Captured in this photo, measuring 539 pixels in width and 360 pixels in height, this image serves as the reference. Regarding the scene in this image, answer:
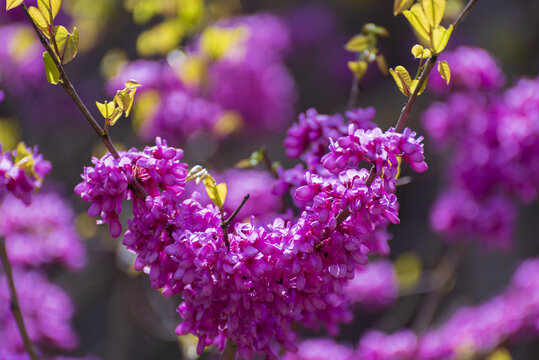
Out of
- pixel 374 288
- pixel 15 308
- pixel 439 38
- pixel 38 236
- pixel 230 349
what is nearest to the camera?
pixel 439 38

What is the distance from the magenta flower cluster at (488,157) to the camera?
1.45 meters

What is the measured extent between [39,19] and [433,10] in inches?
20.1

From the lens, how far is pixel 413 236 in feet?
9.95

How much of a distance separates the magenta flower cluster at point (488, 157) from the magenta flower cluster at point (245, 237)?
878 mm

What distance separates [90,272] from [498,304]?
5.49 ft

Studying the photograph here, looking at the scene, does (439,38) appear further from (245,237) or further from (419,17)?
(245,237)

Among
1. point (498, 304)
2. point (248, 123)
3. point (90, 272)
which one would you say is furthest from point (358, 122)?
point (90, 272)

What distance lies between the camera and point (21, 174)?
0.90 m

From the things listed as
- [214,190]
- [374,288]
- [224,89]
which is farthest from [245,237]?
[224,89]

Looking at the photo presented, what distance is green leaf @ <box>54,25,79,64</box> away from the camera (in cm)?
74

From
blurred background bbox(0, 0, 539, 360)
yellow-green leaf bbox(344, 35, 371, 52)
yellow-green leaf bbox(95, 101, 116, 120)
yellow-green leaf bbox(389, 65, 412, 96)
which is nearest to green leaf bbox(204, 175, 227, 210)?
yellow-green leaf bbox(95, 101, 116, 120)

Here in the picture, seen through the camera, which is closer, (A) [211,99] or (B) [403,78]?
(B) [403,78]

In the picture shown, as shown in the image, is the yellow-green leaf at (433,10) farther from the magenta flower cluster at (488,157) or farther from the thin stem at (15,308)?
the magenta flower cluster at (488,157)

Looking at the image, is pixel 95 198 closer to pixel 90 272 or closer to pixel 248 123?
pixel 248 123
